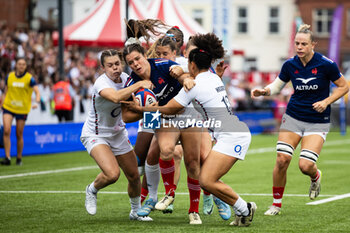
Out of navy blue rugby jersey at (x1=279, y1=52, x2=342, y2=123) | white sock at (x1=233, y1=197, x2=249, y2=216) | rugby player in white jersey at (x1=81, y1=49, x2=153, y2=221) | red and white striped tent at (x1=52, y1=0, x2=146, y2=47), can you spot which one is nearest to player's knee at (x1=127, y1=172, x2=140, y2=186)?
rugby player in white jersey at (x1=81, y1=49, x2=153, y2=221)

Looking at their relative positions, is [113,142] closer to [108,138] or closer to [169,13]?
[108,138]

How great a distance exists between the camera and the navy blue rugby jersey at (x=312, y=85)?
28.7 ft

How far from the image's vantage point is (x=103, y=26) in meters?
23.4

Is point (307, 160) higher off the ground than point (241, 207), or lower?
higher

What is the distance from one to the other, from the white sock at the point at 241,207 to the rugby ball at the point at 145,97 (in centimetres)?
140

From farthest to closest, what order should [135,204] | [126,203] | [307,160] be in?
[126,203]
[307,160]
[135,204]

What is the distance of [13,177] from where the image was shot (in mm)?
12625

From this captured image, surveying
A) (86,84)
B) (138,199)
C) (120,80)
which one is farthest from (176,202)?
(86,84)

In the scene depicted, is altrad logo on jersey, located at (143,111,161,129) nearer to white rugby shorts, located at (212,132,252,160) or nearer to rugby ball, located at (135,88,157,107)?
rugby ball, located at (135,88,157,107)

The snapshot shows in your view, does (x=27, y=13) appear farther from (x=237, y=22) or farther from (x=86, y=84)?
(x=237, y=22)

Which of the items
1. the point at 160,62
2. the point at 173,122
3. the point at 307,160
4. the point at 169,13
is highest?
the point at 169,13

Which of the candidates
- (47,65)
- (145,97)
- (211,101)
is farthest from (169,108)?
(47,65)

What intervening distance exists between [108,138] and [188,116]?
95 cm

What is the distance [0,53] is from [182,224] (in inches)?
576
